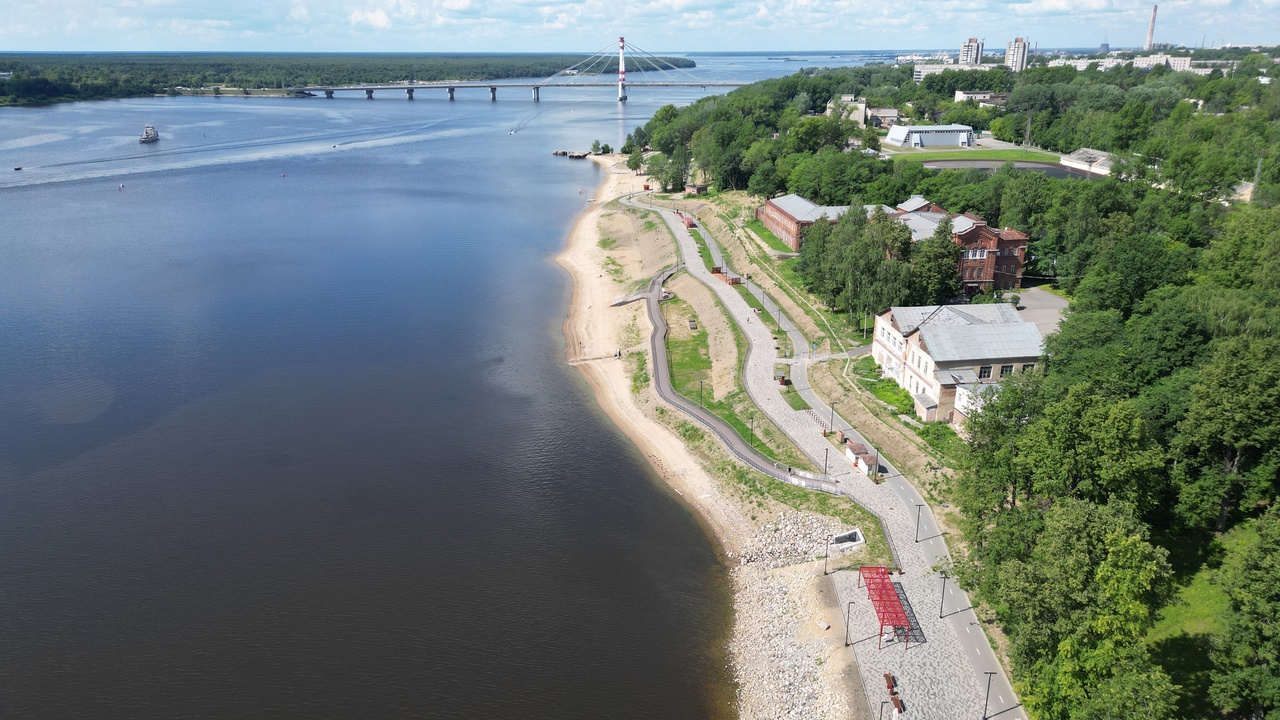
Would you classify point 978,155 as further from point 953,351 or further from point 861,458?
point 861,458

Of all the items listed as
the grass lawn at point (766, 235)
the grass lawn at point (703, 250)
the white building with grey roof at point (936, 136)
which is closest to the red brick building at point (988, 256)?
the grass lawn at point (766, 235)

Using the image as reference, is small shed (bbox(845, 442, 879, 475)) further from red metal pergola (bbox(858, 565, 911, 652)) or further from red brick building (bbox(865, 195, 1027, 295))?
red brick building (bbox(865, 195, 1027, 295))

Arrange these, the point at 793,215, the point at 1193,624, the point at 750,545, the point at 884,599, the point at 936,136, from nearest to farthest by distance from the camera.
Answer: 1. the point at 1193,624
2. the point at 884,599
3. the point at 750,545
4. the point at 793,215
5. the point at 936,136

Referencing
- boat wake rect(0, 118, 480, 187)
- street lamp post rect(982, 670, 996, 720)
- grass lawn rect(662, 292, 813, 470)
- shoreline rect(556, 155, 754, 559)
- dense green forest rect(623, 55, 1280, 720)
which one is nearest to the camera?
dense green forest rect(623, 55, 1280, 720)

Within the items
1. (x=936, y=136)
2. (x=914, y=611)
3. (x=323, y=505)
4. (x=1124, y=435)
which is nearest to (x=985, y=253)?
(x=1124, y=435)

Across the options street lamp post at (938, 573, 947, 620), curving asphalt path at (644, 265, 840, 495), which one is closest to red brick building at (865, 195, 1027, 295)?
curving asphalt path at (644, 265, 840, 495)

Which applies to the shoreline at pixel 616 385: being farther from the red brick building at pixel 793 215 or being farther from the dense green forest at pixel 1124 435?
the red brick building at pixel 793 215
